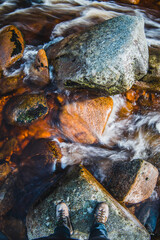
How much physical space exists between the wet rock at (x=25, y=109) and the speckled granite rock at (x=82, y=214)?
1.65 metres

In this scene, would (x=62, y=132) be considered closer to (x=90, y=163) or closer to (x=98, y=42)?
(x=90, y=163)

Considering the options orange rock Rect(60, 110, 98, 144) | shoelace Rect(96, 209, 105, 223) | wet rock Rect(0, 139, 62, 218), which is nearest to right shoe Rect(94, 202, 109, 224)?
shoelace Rect(96, 209, 105, 223)

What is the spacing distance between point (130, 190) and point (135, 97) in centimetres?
225

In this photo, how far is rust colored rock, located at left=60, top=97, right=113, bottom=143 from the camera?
383 cm

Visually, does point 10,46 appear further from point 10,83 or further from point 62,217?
point 62,217

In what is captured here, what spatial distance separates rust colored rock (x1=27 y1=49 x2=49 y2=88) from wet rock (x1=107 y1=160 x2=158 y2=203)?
8.67ft

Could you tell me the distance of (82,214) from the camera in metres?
2.95

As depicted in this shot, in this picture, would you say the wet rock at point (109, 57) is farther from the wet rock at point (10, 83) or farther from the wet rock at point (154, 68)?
the wet rock at point (10, 83)

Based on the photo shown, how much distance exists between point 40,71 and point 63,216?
2.95m

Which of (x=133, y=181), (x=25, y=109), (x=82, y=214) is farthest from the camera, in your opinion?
(x=25, y=109)

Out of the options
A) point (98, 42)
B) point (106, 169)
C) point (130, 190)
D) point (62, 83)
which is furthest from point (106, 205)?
point (98, 42)

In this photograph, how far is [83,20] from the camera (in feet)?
16.2

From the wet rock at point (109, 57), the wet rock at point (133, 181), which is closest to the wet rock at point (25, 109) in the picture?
the wet rock at point (109, 57)

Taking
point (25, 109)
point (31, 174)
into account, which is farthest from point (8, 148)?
point (25, 109)
